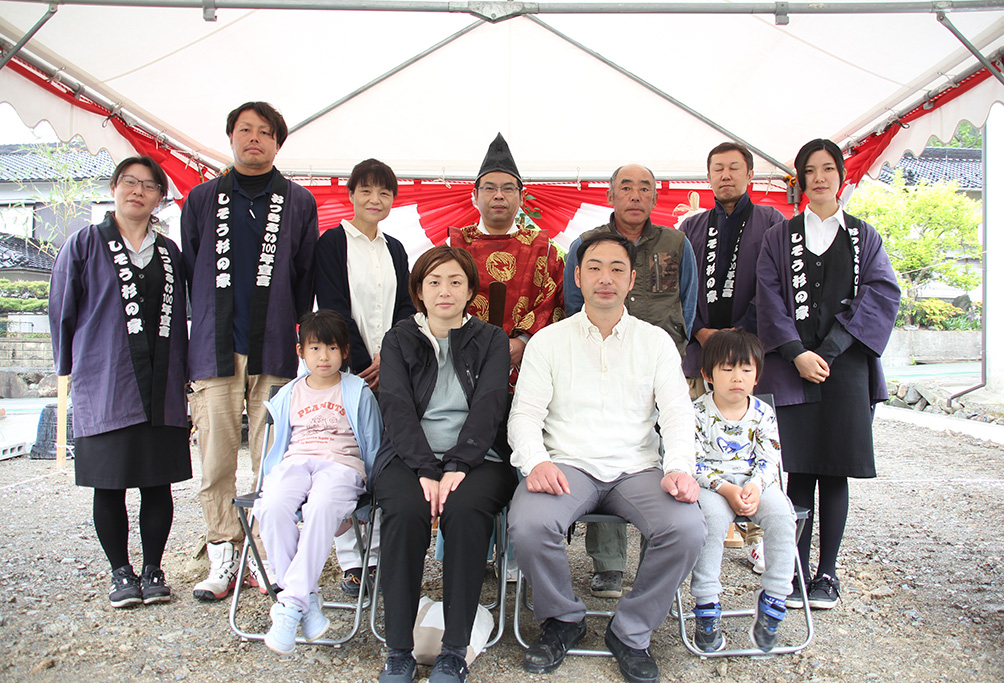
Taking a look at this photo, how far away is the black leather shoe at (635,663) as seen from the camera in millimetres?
1932

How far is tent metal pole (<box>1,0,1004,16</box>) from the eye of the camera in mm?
2416

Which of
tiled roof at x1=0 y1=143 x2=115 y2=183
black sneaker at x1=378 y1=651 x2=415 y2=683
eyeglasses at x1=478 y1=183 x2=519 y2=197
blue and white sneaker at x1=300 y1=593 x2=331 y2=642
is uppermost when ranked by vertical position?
tiled roof at x1=0 y1=143 x2=115 y2=183

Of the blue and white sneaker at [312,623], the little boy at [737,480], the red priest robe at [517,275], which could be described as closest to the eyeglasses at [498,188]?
the red priest robe at [517,275]

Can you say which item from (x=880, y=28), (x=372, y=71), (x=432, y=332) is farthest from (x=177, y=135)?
(x=880, y=28)

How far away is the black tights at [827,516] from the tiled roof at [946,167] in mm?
17801

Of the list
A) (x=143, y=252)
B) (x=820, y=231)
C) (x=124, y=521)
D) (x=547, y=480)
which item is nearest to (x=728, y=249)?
(x=820, y=231)

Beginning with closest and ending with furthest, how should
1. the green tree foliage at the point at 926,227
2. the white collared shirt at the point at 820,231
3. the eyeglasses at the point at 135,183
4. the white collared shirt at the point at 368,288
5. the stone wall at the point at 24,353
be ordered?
the eyeglasses at the point at 135,183 < the white collared shirt at the point at 820,231 < the white collared shirt at the point at 368,288 < the stone wall at the point at 24,353 < the green tree foliage at the point at 926,227

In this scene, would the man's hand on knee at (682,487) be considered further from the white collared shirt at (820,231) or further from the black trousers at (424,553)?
the white collared shirt at (820,231)

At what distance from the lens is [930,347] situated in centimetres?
1379

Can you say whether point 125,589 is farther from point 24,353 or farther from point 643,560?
point 24,353

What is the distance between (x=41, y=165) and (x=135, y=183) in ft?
62.7

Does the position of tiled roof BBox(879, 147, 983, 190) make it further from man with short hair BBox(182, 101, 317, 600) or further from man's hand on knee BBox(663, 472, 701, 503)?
man with short hair BBox(182, 101, 317, 600)

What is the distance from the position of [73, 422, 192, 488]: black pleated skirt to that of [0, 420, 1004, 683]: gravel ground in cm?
49

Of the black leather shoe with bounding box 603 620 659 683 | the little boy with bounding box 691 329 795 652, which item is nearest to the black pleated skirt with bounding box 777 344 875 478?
the little boy with bounding box 691 329 795 652
